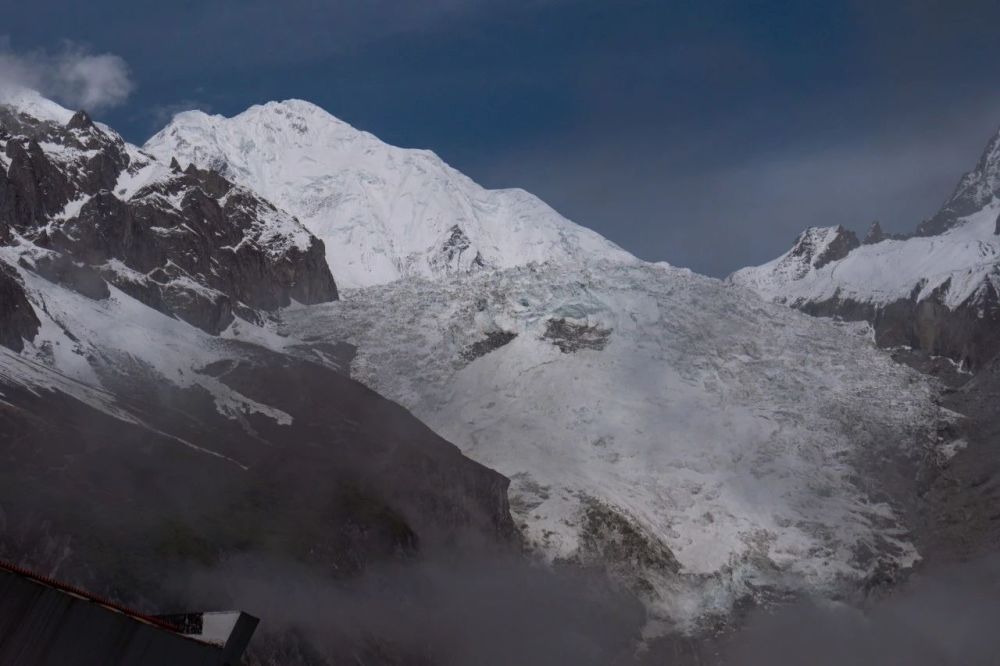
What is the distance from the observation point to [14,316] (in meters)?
148

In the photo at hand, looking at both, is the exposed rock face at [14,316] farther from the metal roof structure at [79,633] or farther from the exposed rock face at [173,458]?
the metal roof structure at [79,633]

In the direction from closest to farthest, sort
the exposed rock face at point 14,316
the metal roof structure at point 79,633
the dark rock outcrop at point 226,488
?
the metal roof structure at point 79,633 → the dark rock outcrop at point 226,488 → the exposed rock face at point 14,316

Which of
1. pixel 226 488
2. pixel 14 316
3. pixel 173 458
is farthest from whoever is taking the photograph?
pixel 14 316

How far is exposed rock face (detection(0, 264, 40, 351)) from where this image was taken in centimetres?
14625

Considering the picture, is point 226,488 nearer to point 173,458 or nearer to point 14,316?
point 173,458

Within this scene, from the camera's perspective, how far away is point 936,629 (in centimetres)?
17212

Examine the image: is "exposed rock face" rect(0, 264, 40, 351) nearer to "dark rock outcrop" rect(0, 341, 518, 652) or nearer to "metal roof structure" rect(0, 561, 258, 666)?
"dark rock outcrop" rect(0, 341, 518, 652)

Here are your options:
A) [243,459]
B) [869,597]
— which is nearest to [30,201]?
[243,459]

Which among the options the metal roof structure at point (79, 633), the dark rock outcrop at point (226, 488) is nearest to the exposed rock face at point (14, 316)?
the dark rock outcrop at point (226, 488)

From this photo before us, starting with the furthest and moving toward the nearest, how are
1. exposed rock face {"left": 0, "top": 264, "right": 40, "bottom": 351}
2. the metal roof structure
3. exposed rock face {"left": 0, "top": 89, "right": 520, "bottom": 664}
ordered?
exposed rock face {"left": 0, "top": 264, "right": 40, "bottom": 351}, exposed rock face {"left": 0, "top": 89, "right": 520, "bottom": 664}, the metal roof structure

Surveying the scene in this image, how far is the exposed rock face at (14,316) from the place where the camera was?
146 metres

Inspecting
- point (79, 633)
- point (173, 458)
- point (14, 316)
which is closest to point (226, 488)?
point (173, 458)

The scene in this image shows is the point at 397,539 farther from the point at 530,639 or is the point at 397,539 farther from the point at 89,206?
the point at 89,206

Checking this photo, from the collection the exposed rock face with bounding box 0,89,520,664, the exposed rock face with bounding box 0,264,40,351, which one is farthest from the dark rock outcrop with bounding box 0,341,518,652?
the exposed rock face with bounding box 0,264,40,351
